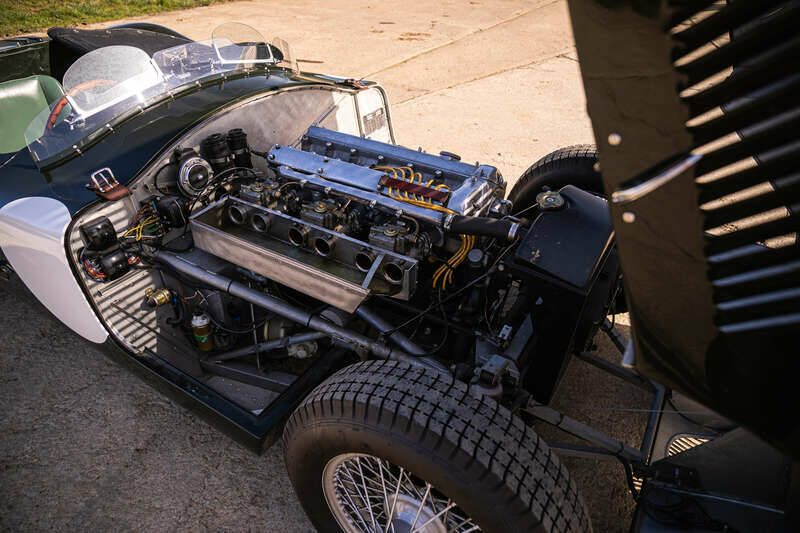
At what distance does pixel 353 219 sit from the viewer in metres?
2.57

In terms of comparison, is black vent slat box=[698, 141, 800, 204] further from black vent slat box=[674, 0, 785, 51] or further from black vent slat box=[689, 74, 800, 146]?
black vent slat box=[674, 0, 785, 51]

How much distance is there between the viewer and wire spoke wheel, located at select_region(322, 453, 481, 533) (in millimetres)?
1812

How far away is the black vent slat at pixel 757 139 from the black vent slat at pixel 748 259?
196mm

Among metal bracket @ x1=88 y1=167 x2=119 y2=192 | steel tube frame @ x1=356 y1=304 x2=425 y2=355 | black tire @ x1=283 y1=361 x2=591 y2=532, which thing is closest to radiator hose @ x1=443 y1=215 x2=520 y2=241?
steel tube frame @ x1=356 y1=304 x2=425 y2=355

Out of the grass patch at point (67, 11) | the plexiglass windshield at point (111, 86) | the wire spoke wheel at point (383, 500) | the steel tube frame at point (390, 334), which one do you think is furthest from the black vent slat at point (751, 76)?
the grass patch at point (67, 11)

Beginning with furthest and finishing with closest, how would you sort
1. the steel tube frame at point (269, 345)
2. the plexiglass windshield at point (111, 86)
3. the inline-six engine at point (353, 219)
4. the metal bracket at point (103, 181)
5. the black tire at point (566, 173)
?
the black tire at point (566, 173), the plexiglass windshield at point (111, 86), the steel tube frame at point (269, 345), the metal bracket at point (103, 181), the inline-six engine at point (353, 219)

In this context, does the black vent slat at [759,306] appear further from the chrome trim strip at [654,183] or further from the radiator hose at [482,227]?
the radiator hose at [482,227]

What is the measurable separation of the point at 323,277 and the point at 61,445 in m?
1.78

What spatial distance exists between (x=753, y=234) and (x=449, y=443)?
1.05 m

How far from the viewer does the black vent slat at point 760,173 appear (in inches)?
36.0

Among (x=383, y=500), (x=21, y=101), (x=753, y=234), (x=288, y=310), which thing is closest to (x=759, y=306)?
(x=753, y=234)

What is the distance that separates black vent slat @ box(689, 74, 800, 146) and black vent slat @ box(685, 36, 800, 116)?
12mm

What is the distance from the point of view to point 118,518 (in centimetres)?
235

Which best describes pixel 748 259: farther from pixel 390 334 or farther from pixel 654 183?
A: pixel 390 334
